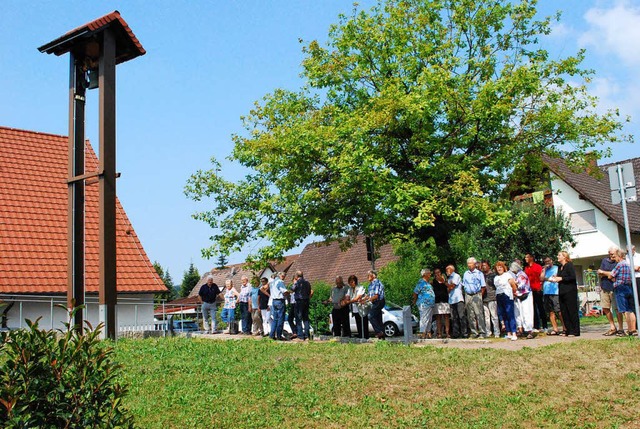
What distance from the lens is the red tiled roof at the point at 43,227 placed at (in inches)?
824

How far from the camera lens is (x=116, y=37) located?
15789 mm

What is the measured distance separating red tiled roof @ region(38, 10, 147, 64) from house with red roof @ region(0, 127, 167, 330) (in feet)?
16.6

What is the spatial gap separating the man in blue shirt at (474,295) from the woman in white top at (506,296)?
500mm

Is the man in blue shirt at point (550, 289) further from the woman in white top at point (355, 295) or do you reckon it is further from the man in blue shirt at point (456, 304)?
the woman in white top at point (355, 295)

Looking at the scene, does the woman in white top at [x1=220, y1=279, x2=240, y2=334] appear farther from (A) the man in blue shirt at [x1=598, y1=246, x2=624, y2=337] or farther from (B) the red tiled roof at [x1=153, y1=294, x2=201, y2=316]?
(A) the man in blue shirt at [x1=598, y1=246, x2=624, y2=337]

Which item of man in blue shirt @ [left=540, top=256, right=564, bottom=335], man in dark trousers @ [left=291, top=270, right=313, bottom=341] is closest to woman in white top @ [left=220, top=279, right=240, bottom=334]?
man in dark trousers @ [left=291, top=270, right=313, bottom=341]

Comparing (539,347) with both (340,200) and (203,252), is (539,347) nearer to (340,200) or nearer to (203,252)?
(340,200)

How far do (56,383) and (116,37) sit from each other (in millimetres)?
12372

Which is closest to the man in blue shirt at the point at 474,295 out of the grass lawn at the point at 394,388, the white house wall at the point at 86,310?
the grass lawn at the point at 394,388

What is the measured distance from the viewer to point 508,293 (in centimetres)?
1559

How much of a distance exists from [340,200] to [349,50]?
489 cm

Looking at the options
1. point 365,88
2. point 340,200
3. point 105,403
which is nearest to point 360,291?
point 340,200

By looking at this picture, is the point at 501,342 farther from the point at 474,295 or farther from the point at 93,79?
the point at 93,79

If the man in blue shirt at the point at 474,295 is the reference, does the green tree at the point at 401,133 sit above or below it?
above
